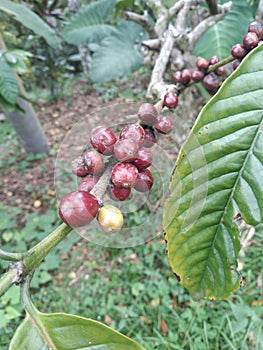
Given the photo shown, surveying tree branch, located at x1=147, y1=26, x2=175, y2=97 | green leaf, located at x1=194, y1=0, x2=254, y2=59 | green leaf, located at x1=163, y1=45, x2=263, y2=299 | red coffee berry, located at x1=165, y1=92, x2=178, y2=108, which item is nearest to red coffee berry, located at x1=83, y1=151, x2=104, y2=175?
green leaf, located at x1=163, y1=45, x2=263, y2=299

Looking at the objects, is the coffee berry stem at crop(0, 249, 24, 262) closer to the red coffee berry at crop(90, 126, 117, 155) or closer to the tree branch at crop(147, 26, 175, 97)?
the red coffee berry at crop(90, 126, 117, 155)

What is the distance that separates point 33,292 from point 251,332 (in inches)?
50.0

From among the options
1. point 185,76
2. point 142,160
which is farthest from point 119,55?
→ point 142,160

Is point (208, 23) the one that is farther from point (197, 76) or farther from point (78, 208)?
point (78, 208)

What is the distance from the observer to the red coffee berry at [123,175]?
0.50 metres

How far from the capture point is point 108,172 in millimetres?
540

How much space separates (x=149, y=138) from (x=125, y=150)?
0.46 feet

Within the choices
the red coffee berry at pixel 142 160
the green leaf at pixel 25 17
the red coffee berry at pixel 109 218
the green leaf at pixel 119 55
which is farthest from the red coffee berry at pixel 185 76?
the green leaf at pixel 119 55

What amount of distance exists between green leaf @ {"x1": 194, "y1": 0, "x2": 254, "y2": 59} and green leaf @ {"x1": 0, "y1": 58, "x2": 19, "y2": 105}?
100cm

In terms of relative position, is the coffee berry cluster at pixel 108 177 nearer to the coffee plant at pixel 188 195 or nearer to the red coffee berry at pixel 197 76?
the coffee plant at pixel 188 195

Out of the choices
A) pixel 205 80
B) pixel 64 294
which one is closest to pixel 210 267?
pixel 205 80

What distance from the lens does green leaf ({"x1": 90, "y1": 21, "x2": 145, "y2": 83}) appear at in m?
2.20

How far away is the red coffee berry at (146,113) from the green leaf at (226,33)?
2.56 ft

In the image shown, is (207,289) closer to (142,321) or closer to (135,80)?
(142,321)
